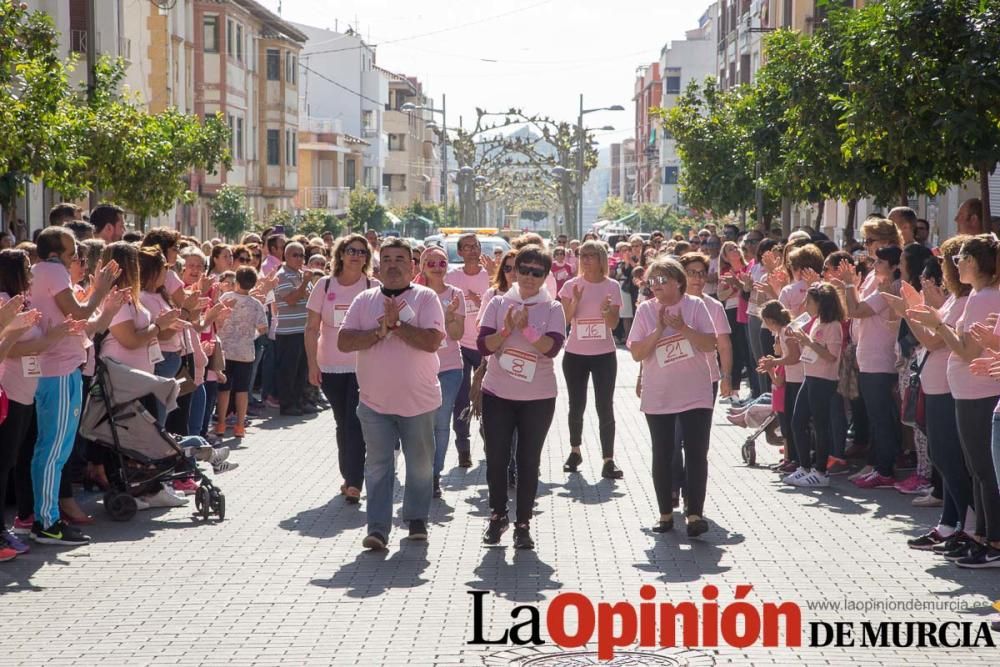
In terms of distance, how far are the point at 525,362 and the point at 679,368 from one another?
3.46 ft

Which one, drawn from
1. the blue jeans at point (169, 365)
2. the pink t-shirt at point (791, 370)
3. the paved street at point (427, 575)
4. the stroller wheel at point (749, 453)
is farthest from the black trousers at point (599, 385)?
the blue jeans at point (169, 365)

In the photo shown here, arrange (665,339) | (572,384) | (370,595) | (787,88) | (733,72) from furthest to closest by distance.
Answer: (733,72) → (787,88) → (572,384) → (665,339) → (370,595)

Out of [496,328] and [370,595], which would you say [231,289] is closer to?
[496,328]

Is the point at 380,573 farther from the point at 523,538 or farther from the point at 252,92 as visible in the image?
the point at 252,92

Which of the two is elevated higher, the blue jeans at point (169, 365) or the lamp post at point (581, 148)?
the lamp post at point (581, 148)

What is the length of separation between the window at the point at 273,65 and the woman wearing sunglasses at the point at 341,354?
178 ft

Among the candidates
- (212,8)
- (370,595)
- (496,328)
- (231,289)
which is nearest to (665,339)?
(496,328)

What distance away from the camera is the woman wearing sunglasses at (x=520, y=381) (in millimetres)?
10180

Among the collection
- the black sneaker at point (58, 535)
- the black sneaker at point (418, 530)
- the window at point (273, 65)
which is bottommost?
the black sneaker at point (58, 535)

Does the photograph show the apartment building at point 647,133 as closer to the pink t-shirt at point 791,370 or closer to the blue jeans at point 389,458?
the pink t-shirt at point 791,370

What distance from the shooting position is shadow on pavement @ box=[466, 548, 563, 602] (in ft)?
28.3

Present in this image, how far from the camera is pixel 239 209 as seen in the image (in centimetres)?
5191

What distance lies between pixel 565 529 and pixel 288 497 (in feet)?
8.16

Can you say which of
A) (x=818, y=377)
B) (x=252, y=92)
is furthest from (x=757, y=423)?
(x=252, y=92)
